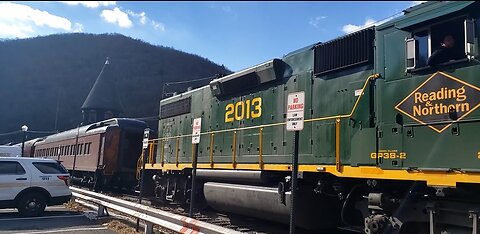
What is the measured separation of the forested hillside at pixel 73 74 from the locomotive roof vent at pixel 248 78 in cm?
6946

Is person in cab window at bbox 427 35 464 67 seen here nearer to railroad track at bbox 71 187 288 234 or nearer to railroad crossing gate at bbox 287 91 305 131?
railroad crossing gate at bbox 287 91 305 131

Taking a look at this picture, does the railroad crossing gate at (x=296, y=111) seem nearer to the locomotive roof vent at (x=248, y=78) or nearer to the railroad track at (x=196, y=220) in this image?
the railroad track at (x=196, y=220)

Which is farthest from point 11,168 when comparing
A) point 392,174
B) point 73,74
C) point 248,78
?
point 73,74

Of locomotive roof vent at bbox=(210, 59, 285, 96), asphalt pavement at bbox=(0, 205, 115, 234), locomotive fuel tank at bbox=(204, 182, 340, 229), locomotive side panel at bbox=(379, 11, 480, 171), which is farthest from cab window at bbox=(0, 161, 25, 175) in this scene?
locomotive side panel at bbox=(379, 11, 480, 171)

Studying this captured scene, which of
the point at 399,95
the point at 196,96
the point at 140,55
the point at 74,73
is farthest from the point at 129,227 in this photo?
the point at 140,55

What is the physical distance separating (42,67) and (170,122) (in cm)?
11532

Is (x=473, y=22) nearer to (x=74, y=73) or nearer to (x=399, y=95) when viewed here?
(x=399, y=95)

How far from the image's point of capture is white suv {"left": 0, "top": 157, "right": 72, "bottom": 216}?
11898 mm

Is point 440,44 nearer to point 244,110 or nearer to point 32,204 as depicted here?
point 244,110

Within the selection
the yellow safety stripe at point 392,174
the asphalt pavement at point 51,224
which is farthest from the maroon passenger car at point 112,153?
the yellow safety stripe at point 392,174

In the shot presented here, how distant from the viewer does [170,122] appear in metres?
15.5

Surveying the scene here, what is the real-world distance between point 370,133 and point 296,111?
168cm

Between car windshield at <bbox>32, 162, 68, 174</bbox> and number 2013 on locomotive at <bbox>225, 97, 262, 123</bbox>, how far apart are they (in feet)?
18.8

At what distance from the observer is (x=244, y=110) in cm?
1114
